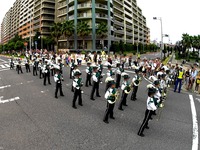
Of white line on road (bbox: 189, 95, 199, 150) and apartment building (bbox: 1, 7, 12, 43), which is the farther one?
apartment building (bbox: 1, 7, 12, 43)

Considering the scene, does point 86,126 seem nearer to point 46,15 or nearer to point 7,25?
point 46,15

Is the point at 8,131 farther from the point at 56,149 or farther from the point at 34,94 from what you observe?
the point at 34,94

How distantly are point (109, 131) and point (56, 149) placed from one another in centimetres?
221

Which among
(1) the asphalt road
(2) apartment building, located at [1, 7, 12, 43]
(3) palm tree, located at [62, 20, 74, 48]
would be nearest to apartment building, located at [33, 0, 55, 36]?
(3) palm tree, located at [62, 20, 74, 48]

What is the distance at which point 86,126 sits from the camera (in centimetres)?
741

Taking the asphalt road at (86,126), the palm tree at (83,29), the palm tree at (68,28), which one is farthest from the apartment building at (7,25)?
the asphalt road at (86,126)

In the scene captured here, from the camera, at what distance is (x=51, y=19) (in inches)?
2972

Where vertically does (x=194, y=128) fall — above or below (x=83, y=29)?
below

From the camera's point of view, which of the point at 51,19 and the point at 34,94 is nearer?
the point at 34,94

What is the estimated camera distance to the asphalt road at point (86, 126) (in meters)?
6.04

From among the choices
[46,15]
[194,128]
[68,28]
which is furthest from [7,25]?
[194,128]

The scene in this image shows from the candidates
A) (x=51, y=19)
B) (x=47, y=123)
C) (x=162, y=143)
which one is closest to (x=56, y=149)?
(x=47, y=123)

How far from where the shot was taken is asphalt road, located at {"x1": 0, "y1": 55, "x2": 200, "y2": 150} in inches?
238

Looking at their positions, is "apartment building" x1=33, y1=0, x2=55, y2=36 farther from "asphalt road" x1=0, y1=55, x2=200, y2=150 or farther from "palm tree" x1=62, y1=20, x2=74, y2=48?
"asphalt road" x1=0, y1=55, x2=200, y2=150
